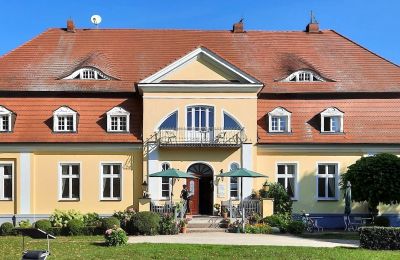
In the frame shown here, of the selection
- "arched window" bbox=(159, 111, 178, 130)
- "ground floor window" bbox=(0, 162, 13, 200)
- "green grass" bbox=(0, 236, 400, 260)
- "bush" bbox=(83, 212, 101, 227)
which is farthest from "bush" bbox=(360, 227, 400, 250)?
A: "ground floor window" bbox=(0, 162, 13, 200)

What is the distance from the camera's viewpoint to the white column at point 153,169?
33.2 metres

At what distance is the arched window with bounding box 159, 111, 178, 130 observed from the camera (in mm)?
33625

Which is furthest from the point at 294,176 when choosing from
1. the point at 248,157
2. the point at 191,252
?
the point at 191,252

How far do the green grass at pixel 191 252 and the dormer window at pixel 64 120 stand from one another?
1146 cm

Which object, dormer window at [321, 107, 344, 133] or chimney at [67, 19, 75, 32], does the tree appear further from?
chimney at [67, 19, 75, 32]

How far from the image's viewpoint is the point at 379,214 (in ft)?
111

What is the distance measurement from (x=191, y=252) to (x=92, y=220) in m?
10.6

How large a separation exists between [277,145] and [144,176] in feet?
23.8

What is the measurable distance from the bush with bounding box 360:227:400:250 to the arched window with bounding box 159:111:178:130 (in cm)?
1396

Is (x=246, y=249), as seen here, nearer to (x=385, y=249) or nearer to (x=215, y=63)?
(x=385, y=249)

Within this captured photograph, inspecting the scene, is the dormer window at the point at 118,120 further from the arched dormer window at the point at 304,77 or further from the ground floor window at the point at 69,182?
the arched dormer window at the point at 304,77

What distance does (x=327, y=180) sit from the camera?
34.4 m

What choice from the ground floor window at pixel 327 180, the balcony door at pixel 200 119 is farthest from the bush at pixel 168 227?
the ground floor window at pixel 327 180

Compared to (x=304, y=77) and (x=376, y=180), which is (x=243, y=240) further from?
(x=304, y=77)
